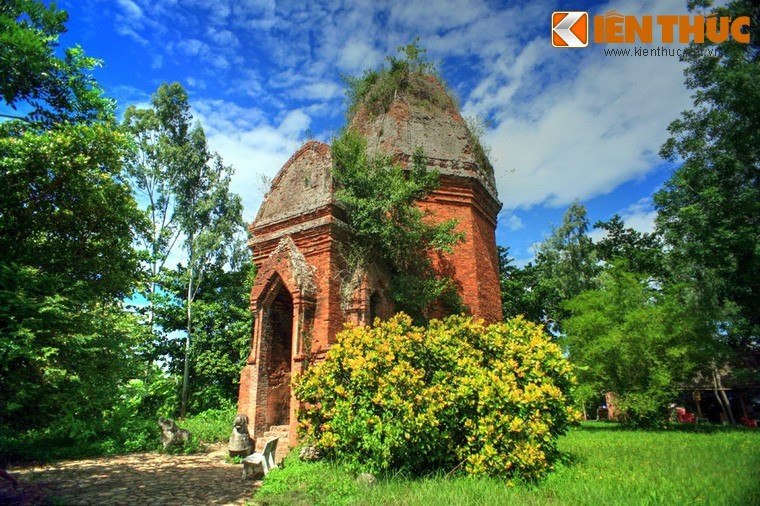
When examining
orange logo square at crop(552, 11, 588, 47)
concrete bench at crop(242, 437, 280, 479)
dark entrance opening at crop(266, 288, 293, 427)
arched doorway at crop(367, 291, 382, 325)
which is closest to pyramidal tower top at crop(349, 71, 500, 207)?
orange logo square at crop(552, 11, 588, 47)

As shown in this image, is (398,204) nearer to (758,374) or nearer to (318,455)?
(318,455)

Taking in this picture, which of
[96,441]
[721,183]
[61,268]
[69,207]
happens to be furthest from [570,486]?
[721,183]

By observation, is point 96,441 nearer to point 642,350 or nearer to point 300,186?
point 300,186

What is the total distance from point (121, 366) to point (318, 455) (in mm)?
4769

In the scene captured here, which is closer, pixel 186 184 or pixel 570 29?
Result: pixel 570 29

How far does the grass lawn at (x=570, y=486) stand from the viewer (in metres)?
4.40

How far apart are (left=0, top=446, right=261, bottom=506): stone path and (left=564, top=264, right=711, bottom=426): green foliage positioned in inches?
434

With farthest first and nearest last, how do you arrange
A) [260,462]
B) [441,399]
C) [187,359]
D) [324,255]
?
[187,359], [324,255], [260,462], [441,399]

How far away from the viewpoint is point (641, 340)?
43.7ft

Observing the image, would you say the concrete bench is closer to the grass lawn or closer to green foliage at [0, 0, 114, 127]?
the grass lawn

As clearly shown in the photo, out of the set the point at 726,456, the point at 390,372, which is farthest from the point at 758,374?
the point at 390,372

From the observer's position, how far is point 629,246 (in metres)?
27.4

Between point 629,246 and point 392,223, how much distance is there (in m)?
24.8

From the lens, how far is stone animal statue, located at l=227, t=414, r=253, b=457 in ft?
25.2
